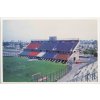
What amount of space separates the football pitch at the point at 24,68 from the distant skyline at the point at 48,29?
0.93 ft

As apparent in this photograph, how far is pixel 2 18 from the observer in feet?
10.5

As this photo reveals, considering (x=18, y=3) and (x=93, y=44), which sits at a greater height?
(x=18, y=3)

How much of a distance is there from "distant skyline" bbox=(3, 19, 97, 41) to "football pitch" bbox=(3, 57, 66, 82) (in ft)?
0.93

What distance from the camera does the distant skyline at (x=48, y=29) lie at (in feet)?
10.5

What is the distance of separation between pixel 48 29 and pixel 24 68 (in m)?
0.57

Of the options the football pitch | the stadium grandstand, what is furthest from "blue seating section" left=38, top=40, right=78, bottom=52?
the football pitch

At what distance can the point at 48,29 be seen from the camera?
3.22 meters

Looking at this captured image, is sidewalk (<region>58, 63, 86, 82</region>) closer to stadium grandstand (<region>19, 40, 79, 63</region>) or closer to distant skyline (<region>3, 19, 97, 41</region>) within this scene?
stadium grandstand (<region>19, 40, 79, 63</region>)

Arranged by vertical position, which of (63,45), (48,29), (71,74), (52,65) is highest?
(48,29)

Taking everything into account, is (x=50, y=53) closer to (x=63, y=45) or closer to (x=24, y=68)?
(x=63, y=45)

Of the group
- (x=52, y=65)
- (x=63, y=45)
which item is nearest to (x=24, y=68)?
(x=52, y=65)

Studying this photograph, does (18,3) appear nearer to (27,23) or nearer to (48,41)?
(27,23)

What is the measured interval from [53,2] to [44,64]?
765 millimetres
